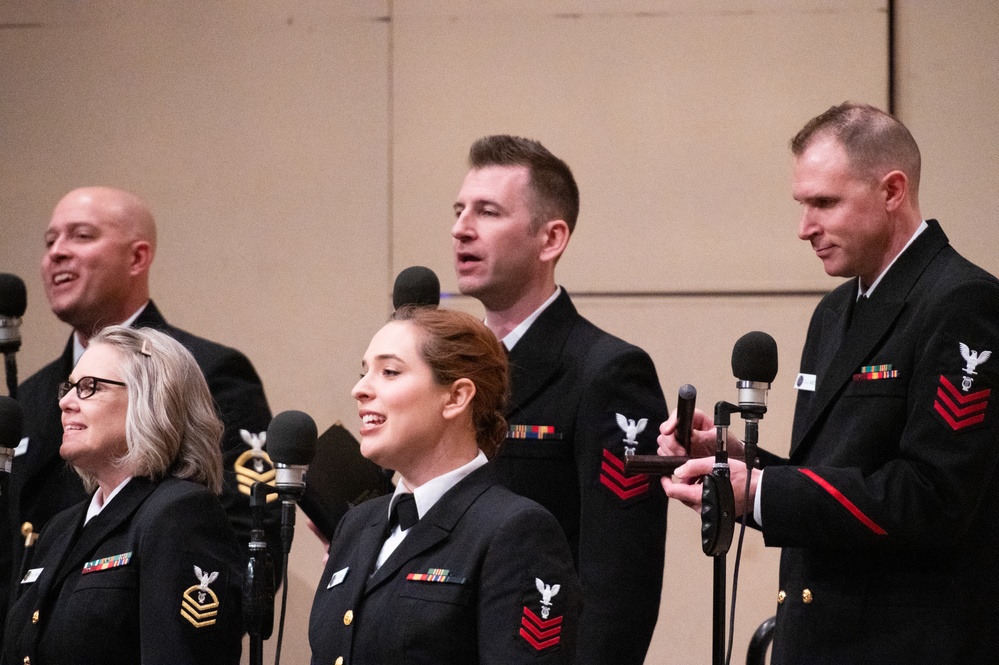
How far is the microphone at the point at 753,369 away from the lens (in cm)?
238

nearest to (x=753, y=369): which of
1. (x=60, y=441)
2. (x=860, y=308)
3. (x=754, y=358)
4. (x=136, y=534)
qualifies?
(x=754, y=358)

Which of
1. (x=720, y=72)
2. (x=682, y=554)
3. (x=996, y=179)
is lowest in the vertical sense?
(x=682, y=554)

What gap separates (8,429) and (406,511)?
0.95m

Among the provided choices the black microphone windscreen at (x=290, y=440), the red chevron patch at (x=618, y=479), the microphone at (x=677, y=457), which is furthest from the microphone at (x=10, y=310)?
the microphone at (x=677, y=457)

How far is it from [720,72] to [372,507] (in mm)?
2630

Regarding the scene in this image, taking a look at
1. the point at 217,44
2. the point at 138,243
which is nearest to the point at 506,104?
the point at 217,44

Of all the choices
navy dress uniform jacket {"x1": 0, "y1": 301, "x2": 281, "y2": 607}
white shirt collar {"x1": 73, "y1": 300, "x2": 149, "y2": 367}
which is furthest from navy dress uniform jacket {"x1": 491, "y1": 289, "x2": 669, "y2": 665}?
white shirt collar {"x1": 73, "y1": 300, "x2": 149, "y2": 367}

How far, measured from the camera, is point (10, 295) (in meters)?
3.27

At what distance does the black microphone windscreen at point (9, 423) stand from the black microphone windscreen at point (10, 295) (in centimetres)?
32

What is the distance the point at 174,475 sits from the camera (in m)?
3.02

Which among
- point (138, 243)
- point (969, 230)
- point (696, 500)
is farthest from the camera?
point (969, 230)

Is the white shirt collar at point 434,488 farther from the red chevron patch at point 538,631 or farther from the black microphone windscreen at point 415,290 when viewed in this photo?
the black microphone windscreen at point 415,290

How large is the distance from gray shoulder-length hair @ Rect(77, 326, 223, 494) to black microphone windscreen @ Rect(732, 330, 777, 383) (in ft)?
3.94

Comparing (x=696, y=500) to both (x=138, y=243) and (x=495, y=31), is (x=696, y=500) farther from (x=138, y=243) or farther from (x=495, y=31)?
(x=495, y=31)
